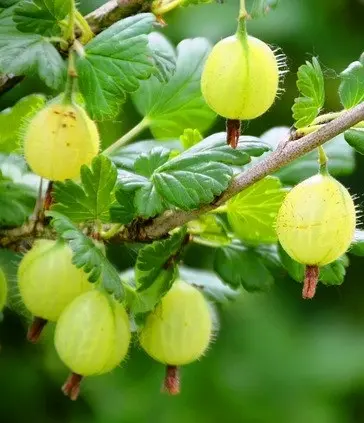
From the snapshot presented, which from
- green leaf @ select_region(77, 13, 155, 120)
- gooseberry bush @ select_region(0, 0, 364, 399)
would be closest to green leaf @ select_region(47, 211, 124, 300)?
gooseberry bush @ select_region(0, 0, 364, 399)

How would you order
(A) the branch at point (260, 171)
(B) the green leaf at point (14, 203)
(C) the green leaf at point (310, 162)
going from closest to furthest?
(A) the branch at point (260, 171) → (B) the green leaf at point (14, 203) → (C) the green leaf at point (310, 162)

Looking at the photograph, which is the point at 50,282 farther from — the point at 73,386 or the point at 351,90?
the point at 351,90

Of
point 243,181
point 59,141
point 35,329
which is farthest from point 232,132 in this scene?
point 35,329

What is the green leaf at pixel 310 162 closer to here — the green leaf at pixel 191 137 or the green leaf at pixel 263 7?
the green leaf at pixel 191 137

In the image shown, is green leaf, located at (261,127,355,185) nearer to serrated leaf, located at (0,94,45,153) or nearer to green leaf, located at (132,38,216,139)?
green leaf, located at (132,38,216,139)

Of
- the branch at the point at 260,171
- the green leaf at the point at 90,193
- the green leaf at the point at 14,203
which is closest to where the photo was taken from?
the branch at the point at 260,171

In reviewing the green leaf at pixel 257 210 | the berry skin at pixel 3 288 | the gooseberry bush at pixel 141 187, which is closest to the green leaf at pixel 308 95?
the gooseberry bush at pixel 141 187

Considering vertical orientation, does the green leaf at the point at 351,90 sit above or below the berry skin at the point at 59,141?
above

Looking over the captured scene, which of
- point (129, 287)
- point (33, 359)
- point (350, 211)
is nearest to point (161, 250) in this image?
point (129, 287)

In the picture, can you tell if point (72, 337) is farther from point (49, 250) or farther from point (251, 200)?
point (251, 200)
